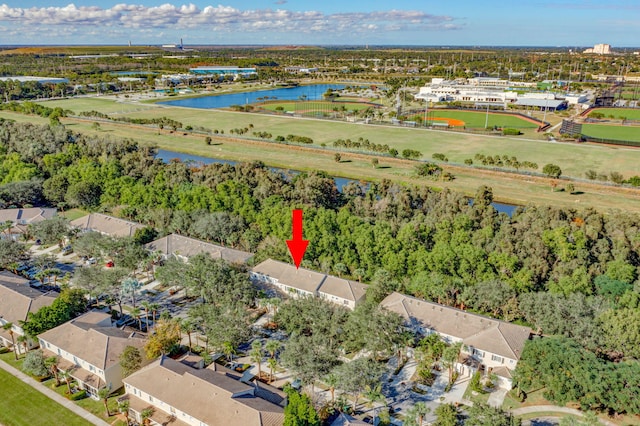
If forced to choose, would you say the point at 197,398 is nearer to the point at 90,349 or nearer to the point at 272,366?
the point at 272,366

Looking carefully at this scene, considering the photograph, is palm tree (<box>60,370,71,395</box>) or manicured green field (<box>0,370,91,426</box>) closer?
manicured green field (<box>0,370,91,426</box>)

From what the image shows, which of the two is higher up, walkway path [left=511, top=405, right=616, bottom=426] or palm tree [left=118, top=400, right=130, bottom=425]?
palm tree [left=118, top=400, right=130, bottom=425]

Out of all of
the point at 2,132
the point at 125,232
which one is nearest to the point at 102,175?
the point at 125,232

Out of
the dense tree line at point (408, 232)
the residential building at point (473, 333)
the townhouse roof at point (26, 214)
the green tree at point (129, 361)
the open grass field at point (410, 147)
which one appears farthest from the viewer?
the open grass field at point (410, 147)

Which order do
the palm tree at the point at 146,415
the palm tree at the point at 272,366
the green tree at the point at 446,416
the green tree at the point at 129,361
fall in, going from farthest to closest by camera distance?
the palm tree at the point at 272,366 → the green tree at the point at 129,361 → the palm tree at the point at 146,415 → the green tree at the point at 446,416

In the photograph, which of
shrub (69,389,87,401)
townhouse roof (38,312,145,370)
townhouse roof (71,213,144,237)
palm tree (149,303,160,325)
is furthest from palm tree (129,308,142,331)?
townhouse roof (71,213,144,237)

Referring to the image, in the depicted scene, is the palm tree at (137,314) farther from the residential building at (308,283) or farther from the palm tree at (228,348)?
the residential building at (308,283)

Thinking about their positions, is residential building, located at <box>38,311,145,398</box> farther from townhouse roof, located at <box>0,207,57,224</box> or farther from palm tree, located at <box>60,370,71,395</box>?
townhouse roof, located at <box>0,207,57,224</box>

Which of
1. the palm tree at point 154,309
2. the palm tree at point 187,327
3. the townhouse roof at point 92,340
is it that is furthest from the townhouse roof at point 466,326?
the townhouse roof at point 92,340
